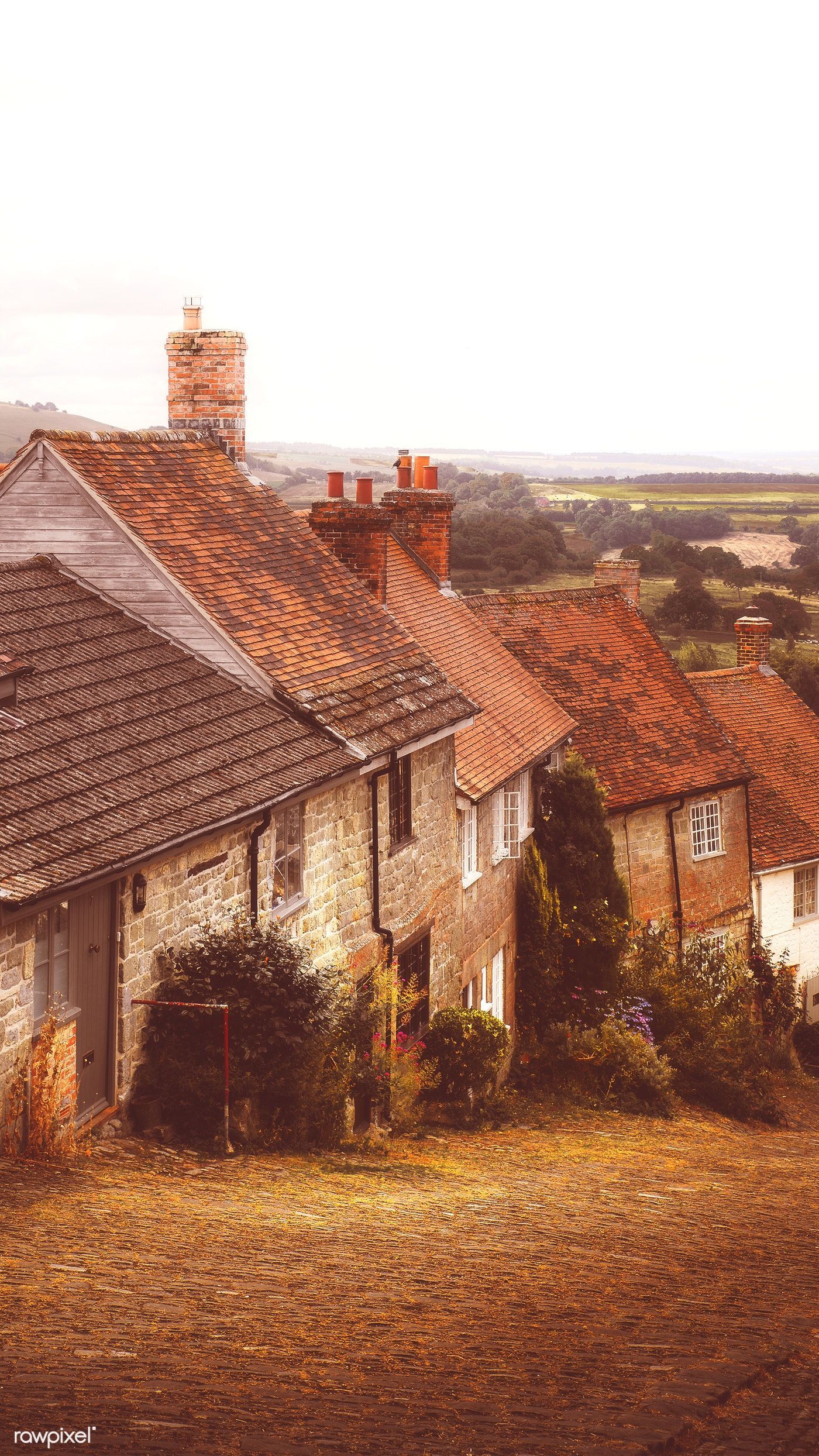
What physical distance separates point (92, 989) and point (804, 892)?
26.1m

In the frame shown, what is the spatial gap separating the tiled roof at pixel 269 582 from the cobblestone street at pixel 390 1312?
18.2 feet

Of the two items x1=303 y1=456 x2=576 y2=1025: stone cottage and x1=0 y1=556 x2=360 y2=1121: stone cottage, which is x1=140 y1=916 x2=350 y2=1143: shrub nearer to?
x1=0 y1=556 x2=360 y2=1121: stone cottage

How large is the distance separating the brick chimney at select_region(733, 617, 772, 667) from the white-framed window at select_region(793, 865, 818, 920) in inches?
234

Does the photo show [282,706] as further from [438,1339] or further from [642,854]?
[642,854]

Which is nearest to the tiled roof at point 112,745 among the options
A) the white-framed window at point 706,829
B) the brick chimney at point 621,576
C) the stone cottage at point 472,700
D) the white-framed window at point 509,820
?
the stone cottage at point 472,700

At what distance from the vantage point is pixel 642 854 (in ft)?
94.6

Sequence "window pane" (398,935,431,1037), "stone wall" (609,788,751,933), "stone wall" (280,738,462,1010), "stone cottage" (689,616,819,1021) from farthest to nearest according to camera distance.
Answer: "stone cottage" (689,616,819,1021) → "stone wall" (609,788,751,933) → "window pane" (398,935,431,1037) → "stone wall" (280,738,462,1010)

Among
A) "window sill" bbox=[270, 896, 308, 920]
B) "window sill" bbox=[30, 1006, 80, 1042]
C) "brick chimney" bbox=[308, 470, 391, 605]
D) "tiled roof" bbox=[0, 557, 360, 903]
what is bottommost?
"window sill" bbox=[30, 1006, 80, 1042]

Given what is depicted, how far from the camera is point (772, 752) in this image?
35250 millimetres

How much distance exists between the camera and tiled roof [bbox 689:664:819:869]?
3325 centimetres

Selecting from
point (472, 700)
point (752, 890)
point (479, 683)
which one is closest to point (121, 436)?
point (472, 700)

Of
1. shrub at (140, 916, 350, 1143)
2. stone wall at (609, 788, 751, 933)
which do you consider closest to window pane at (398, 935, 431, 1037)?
shrub at (140, 916, 350, 1143)

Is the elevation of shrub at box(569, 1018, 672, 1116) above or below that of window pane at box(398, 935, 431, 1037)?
below

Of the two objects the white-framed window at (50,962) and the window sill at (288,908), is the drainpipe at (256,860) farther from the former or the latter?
the white-framed window at (50,962)
